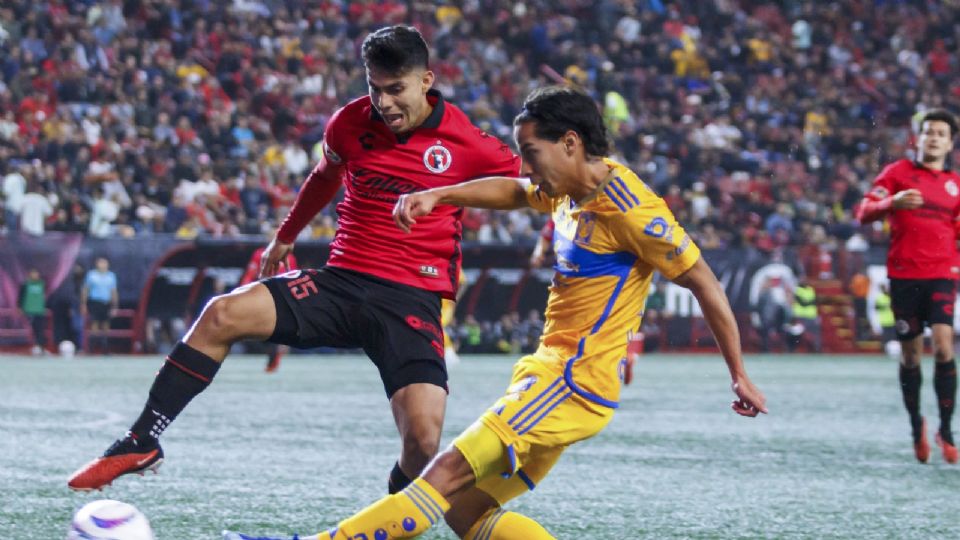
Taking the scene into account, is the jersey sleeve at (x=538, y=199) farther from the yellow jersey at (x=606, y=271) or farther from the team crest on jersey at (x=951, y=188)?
the team crest on jersey at (x=951, y=188)

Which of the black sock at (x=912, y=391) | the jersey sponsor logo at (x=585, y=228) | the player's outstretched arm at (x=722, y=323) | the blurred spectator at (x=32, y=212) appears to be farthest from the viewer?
the blurred spectator at (x=32, y=212)

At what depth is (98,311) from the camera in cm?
1936

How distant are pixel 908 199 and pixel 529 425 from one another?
5.25m

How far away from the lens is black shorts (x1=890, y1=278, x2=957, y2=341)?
929 cm

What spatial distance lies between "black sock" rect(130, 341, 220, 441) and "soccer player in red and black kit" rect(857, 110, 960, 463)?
5.21 meters

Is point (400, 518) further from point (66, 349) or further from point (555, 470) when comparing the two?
point (66, 349)

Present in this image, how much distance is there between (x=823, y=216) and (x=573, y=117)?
21.7 meters

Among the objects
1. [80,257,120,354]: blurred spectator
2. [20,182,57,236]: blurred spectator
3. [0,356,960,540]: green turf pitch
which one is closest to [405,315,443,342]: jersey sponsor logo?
[0,356,960,540]: green turf pitch

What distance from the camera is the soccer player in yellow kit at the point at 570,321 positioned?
14.1ft

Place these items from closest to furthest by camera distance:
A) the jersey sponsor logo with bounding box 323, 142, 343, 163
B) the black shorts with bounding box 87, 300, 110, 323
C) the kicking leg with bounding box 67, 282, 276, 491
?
1. the kicking leg with bounding box 67, 282, 276, 491
2. the jersey sponsor logo with bounding box 323, 142, 343, 163
3. the black shorts with bounding box 87, 300, 110, 323

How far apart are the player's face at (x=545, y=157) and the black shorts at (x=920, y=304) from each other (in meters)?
5.46

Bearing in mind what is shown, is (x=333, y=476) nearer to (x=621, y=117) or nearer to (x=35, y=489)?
(x=35, y=489)

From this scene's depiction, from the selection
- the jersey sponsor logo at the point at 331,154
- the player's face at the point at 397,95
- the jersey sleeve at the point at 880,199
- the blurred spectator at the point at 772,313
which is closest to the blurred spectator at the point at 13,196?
the blurred spectator at the point at 772,313

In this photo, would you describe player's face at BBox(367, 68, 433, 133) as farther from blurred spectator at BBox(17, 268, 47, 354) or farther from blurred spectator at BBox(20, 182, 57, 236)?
blurred spectator at BBox(20, 182, 57, 236)
